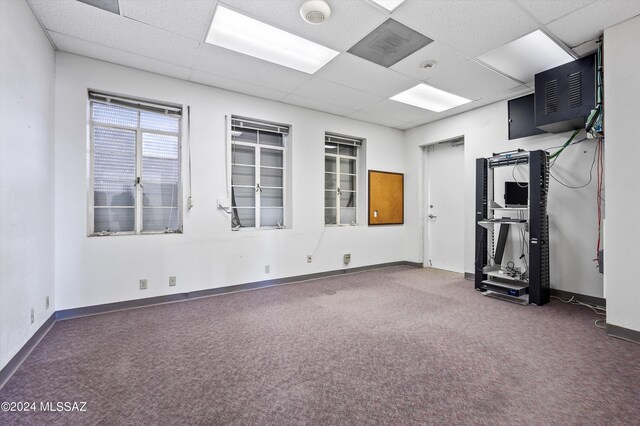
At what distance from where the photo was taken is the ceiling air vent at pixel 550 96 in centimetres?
348

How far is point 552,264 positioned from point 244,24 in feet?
16.2

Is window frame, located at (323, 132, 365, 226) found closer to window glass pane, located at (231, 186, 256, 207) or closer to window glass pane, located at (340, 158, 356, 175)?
window glass pane, located at (340, 158, 356, 175)

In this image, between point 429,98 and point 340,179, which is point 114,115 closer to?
point 340,179

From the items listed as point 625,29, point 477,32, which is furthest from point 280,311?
point 625,29

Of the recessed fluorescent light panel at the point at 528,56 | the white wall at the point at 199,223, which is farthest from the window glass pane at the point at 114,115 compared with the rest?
the recessed fluorescent light panel at the point at 528,56

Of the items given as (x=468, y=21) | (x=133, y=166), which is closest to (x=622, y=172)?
(x=468, y=21)

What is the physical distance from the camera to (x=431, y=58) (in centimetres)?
335

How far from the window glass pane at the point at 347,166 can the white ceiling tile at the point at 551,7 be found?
358 cm

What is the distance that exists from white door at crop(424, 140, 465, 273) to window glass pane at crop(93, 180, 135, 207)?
207 inches

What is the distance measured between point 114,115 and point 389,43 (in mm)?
3423

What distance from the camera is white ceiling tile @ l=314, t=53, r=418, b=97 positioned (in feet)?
11.4

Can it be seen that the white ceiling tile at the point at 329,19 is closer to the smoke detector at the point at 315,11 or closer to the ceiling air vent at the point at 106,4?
the smoke detector at the point at 315,11

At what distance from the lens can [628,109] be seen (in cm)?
266

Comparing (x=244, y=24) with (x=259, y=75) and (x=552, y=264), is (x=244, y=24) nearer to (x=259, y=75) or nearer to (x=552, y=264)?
(x=259, y=75)
